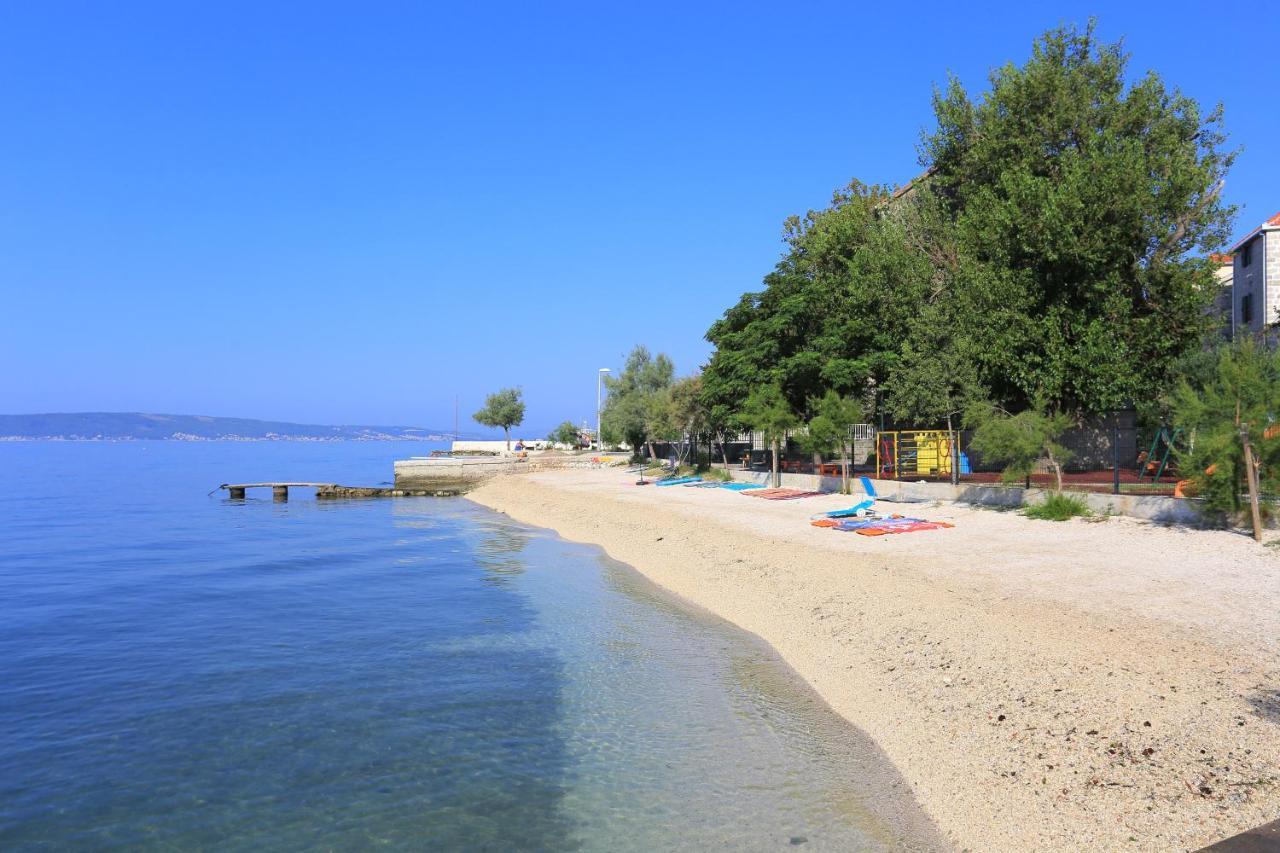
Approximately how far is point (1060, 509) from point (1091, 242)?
1239 centimetres

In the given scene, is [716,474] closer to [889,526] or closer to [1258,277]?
[889,526]

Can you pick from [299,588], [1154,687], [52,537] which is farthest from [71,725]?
[52,537]

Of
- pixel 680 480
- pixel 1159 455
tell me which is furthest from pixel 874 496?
pixel 680 480

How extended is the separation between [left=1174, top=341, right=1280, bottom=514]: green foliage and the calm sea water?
990 cm

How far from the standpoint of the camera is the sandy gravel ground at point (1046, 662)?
6.55m

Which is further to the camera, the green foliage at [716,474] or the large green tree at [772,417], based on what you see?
the green foliage at [716,474]

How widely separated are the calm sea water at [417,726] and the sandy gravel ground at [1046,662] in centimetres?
76

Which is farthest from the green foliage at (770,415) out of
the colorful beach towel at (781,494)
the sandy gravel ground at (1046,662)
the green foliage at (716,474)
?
the sandy gravel ground at (1046,662)

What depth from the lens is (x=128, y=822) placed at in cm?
802

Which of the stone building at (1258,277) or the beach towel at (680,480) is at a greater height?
the stone building at (1258,277)

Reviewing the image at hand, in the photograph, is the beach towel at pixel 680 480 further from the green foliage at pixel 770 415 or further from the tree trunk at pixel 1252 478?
the tree trunk at pixel 1252 478

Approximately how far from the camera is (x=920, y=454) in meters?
30.8

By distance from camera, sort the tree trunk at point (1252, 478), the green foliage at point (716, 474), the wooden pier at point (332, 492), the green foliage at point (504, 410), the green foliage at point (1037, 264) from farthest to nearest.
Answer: the green foliage at point (504, 410)
the wooden pier at point (332, 492)
the green foliage at point (716, 474)
the green foliage at point (1037, 264)
the tree trunk at point (1252, 478)

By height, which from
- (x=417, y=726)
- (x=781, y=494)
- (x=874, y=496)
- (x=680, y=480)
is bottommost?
(x=417, y=726)
